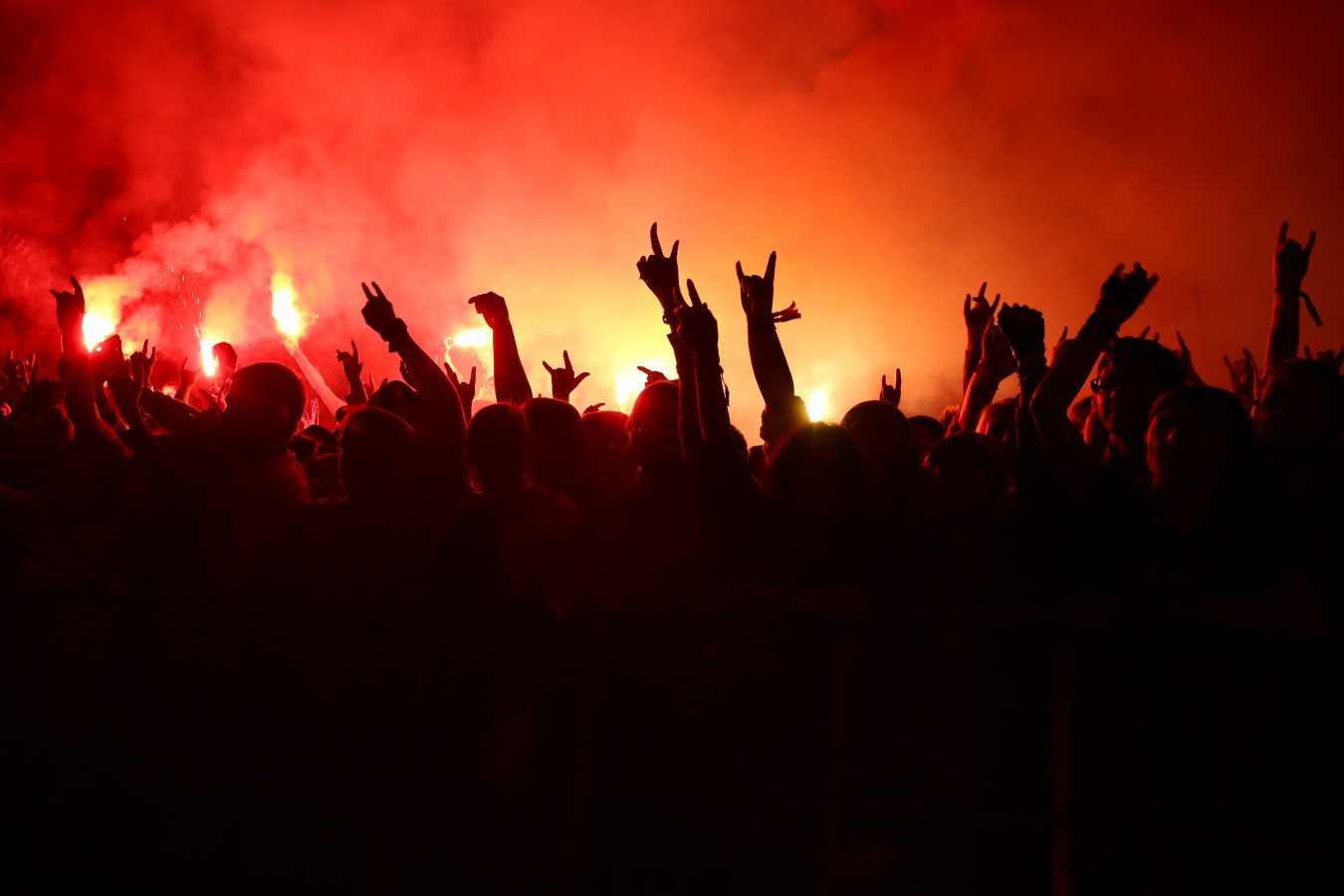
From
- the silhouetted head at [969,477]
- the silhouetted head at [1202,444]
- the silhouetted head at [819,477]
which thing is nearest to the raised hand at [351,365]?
the silhouetted head at [819,477]

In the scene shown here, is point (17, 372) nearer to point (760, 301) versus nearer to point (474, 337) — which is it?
point (760, 301)

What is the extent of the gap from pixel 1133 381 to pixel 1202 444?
58cm

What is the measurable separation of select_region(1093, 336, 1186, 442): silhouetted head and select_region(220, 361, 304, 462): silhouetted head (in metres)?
2.87

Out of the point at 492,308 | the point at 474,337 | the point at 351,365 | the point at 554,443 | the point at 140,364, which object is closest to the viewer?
the point at 554,443

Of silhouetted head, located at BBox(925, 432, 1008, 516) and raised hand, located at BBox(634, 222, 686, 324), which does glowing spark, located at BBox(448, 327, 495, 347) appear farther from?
silhouetted head, located at BBox(925, 432, 1008, 516)

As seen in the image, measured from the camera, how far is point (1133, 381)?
3.05 metres

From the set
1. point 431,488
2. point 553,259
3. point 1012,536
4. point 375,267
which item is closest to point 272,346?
point 375,267

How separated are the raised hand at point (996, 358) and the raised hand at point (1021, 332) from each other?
1471 mm

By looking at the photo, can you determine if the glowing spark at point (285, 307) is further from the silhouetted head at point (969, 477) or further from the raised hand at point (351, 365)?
the silhouetted head at point (969, 477)

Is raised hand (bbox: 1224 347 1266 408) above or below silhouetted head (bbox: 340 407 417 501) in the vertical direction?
above

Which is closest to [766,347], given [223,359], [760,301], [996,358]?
[760,301]

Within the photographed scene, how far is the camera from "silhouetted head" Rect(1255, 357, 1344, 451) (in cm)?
260

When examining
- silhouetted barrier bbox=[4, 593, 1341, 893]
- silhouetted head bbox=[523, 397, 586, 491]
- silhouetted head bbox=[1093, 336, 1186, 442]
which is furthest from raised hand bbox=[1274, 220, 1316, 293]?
silhouetted head bbox=[523, 397, 586, 491]

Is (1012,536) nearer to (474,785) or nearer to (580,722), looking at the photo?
(580,722)
